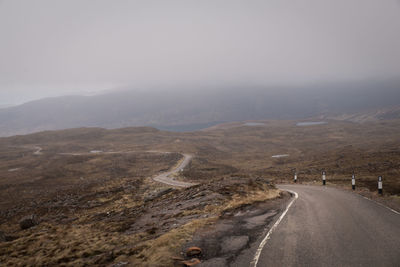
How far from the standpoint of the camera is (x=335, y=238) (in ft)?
27.9

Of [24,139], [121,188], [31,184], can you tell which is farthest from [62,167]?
[24,139]

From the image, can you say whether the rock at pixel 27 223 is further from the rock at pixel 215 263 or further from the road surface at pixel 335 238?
the road surface at pixel 335 238

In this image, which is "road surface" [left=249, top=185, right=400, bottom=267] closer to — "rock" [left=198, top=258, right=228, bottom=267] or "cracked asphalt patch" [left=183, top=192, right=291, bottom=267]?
"cracked asphalt patch" [left=183, top=192, right=291, bottom=267]

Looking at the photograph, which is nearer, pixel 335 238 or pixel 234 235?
pixel 335 238

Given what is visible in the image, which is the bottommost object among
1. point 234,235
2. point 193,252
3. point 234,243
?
point 234,235

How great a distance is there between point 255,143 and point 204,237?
13627 cm

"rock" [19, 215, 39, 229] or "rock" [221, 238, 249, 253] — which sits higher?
"rock" [221, 238, 249, 253]

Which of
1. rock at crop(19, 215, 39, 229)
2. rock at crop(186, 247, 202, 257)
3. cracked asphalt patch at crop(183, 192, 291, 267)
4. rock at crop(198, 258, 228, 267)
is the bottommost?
rock at crop(19, 215, 39, 229)

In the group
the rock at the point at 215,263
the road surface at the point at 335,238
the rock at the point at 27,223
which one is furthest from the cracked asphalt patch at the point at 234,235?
the rock at the point at 27,223

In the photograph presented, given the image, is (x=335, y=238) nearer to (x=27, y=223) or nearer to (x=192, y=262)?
(x=192, y=262)

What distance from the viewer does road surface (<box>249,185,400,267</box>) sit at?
22.6ft

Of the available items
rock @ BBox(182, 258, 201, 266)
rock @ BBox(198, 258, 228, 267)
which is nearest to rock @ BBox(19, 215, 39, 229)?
rock @ BBox(182, 258, 201, 266)

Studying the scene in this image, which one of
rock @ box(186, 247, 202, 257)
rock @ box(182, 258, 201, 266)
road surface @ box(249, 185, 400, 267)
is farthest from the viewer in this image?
rock @ box(186, 247, 202, 257)

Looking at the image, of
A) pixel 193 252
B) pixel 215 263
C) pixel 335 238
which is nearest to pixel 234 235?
pixel 193 252
